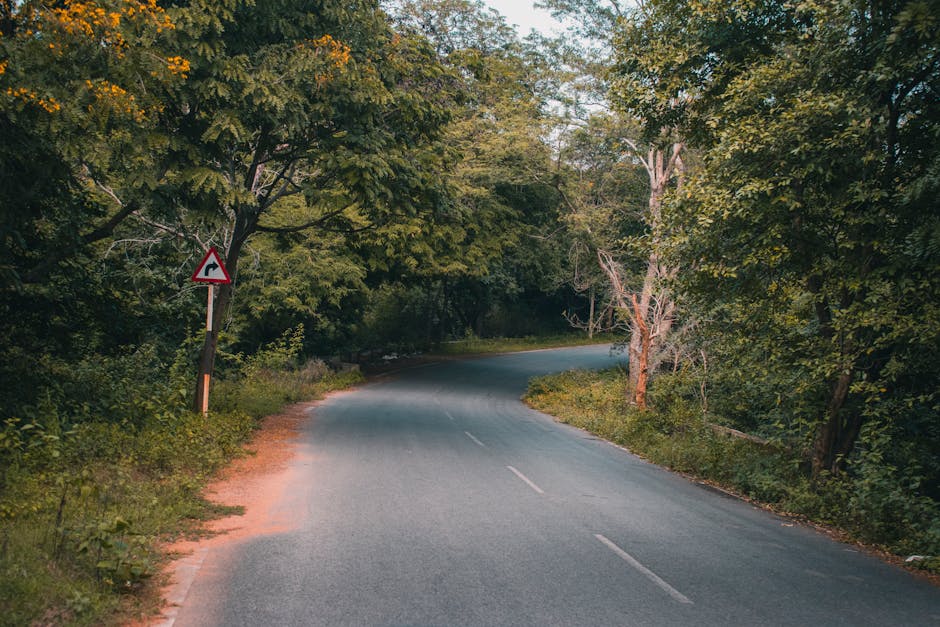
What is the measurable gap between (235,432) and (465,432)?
5095 millimetres

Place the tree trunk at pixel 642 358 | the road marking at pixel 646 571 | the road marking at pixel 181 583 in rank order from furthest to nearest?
the tree trunk at pixel 642 358, the road marking at pixel 646 571, the road marking at pixel 181 583

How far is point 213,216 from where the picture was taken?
11.3 metres

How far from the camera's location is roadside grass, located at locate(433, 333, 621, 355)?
44906 mm

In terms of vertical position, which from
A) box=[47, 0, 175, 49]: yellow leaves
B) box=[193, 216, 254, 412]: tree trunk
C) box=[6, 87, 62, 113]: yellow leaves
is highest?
box=[47, 0, 175, 49]: yellow leaves

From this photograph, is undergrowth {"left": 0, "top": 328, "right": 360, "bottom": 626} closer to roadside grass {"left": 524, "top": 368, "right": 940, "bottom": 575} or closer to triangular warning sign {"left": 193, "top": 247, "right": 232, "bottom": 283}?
triangular warning sign {"left": 193, "top": 247, "right": 232, "bottom": 283}

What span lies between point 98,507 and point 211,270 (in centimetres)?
623

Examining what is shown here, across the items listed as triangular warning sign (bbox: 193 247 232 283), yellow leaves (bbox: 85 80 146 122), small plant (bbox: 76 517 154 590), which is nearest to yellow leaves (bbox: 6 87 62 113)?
yellow leaves (bbox: 85 80 146 122)

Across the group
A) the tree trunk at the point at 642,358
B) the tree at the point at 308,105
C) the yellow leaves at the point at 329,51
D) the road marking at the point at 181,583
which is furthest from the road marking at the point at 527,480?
Result: the tree trunk at the point at 642,358

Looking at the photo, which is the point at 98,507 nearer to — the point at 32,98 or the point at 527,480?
the point at 32,98

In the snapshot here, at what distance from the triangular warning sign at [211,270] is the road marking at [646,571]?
8245 millimetres

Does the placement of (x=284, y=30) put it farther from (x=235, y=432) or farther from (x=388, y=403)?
(x=388, y=403)

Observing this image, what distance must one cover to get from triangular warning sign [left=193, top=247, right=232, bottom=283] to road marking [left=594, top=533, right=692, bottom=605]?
8.25m

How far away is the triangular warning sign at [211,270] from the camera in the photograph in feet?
41.1

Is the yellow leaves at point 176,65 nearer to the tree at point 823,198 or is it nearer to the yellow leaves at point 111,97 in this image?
the yellow leaves at point 111,97
